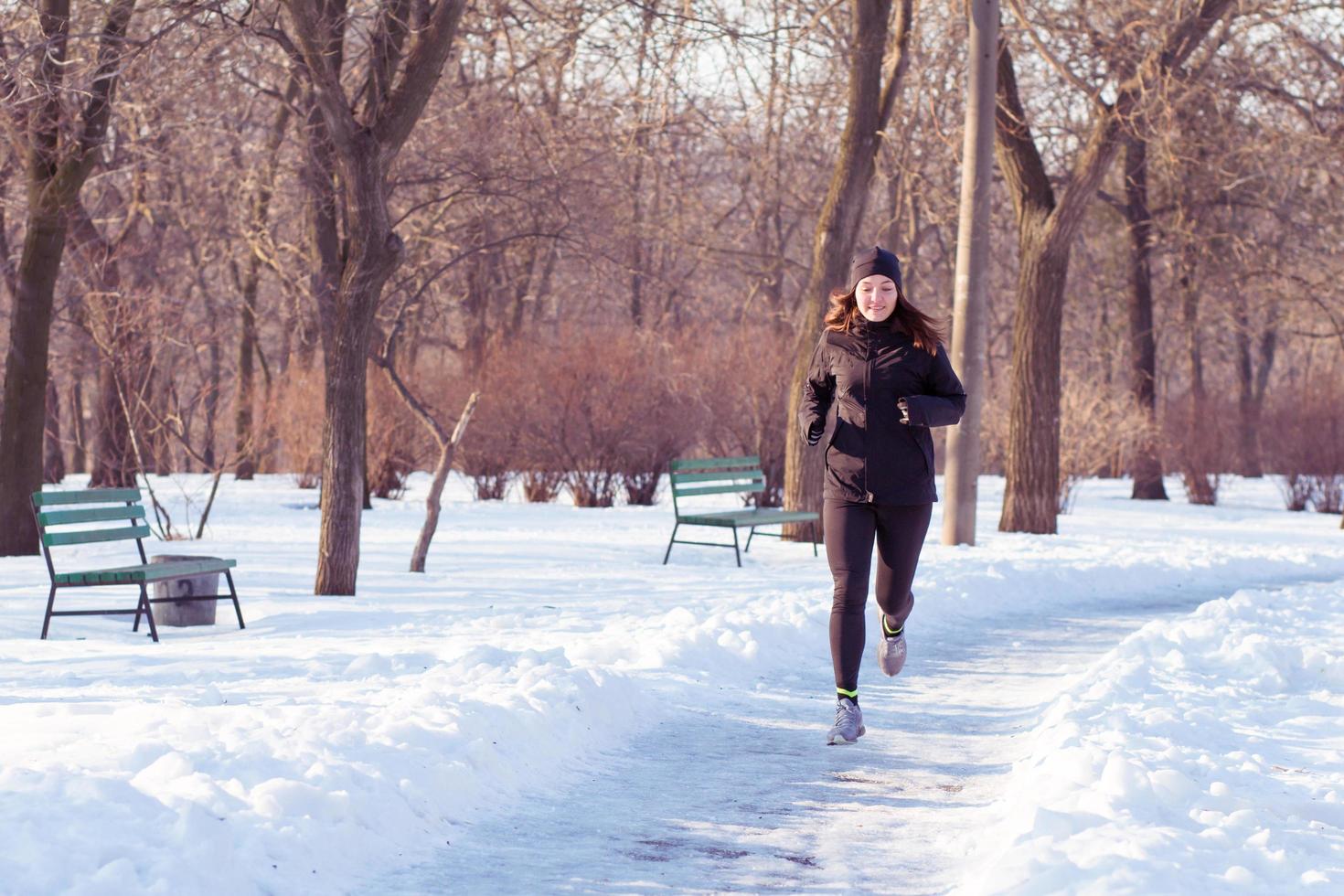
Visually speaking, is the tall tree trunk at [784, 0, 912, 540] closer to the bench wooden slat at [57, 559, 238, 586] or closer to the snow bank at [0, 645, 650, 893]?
the bench wooden slat at [57, 559, 238, 586]

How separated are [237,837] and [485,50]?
51.3 ft

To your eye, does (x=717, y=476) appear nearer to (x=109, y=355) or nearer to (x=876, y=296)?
(x=109, y=355)

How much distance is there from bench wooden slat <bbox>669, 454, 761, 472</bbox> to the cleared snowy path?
244 inches

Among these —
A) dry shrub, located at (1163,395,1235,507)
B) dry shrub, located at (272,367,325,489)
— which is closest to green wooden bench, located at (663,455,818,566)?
dry shrub, located at (272,367,325,489)

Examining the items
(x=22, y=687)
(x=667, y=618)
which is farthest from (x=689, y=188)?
(x=22, y=687)

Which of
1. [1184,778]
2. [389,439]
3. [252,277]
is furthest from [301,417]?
[1184,778]

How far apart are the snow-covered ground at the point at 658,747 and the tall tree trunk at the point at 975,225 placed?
10.4ft

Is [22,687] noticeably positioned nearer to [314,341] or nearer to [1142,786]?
[1142,786]

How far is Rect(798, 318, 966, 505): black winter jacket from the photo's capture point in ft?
21.0

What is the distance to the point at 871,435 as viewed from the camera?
21.0 ft

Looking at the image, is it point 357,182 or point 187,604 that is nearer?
point 187,604

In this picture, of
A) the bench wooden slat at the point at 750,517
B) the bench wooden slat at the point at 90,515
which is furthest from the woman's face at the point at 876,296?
the bench wooden slat at the point at 750,517

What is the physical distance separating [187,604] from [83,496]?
1.00m

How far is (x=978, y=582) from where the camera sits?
12.2 metres
